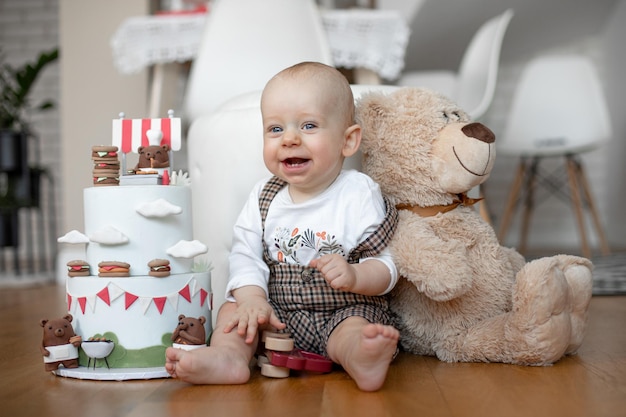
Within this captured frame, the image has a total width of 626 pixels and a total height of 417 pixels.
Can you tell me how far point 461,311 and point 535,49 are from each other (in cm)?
333

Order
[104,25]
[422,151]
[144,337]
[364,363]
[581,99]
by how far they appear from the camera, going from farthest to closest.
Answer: [581,99] < [104,25] < [422,151] < [144,337] < [364,363]

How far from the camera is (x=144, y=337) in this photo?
111 centimetres

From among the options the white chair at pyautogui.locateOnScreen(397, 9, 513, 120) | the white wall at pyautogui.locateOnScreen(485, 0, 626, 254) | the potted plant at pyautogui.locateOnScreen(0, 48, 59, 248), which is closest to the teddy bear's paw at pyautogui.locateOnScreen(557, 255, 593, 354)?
the white chair at pyautogui.locateOnScreen(397, 9, 513, 120)

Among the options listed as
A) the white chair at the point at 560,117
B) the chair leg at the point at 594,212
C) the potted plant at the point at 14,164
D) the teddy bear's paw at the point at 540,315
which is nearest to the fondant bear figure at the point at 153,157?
the teddy bear's paw at the point at 540,315

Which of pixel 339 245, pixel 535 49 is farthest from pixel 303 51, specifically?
pixel 535 49

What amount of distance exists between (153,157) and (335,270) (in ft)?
1.23

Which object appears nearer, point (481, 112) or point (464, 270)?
point (464, 270)

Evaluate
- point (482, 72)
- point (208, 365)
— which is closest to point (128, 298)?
point (208, 365)

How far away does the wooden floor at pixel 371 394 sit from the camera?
88 cm

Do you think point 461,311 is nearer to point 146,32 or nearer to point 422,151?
point 422,151

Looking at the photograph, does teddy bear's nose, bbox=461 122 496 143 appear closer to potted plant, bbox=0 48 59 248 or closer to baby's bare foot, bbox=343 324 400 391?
baby's bare foot, bbox=343 324 400 391

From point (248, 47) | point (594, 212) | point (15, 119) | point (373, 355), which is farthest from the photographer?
point (594, 212)

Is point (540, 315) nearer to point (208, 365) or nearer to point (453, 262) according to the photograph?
point (453, 262)

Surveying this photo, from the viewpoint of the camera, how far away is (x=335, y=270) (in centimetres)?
104
